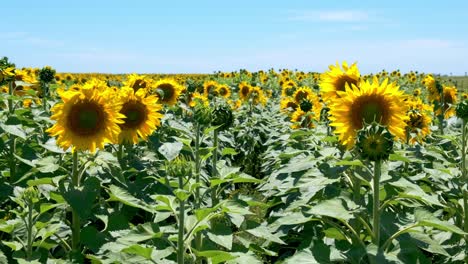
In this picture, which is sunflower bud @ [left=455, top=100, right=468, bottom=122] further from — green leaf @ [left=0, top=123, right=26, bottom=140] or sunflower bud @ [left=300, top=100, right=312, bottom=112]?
green leaf @ [left=0, top=123, right=26, bottom=140]

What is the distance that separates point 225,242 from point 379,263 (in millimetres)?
962

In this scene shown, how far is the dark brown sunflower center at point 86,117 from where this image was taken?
3.97m

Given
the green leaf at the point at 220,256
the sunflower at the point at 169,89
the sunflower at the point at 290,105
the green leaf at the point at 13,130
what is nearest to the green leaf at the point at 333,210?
the green leaf at the point at 220,256

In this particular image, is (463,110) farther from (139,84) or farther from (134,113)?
(139,84)

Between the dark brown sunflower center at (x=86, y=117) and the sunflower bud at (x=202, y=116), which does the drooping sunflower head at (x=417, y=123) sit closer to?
the sunflower bud at (x=202, y=116)

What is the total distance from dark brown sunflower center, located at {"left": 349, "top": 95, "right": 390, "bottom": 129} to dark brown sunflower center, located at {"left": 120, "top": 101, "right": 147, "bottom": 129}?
193cm

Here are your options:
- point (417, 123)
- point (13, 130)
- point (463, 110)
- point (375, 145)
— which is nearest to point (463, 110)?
point (463, 110)

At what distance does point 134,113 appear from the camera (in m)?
4.74

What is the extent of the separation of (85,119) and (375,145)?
2191 millimetres

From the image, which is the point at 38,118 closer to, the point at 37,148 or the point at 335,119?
the point at 37,148

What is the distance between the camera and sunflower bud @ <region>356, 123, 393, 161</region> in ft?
8.96

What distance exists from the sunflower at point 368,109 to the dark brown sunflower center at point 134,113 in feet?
5.98

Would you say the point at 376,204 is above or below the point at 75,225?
above

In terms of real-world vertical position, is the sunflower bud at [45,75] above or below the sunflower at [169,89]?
above
